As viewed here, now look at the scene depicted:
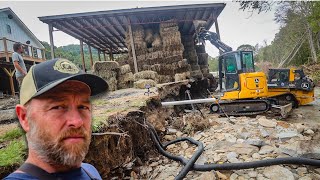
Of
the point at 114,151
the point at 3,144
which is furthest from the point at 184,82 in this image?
the point at 3,144

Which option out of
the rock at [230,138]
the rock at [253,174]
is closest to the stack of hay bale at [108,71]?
the rock at [230,138]

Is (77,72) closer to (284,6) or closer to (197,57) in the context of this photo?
(197,57)

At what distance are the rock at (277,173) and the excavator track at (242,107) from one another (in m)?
4.97

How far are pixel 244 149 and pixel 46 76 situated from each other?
15.0 feet

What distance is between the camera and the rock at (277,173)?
370 cm

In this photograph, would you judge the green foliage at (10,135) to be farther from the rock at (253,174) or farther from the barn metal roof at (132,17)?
the barn metal roof at (132,17)

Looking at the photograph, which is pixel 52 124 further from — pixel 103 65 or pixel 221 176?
pixel 103 65

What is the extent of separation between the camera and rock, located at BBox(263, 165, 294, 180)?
3701mm

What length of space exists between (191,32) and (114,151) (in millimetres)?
14888

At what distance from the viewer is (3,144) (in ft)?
8.21

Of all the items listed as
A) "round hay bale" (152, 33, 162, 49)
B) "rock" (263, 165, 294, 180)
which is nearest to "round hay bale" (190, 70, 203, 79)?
"round hay bale" (152, 33, 162, 49)

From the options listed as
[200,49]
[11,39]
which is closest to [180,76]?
[200,49]

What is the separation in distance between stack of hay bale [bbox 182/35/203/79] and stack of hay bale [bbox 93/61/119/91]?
17.0 feet

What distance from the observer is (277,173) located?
3773mm
